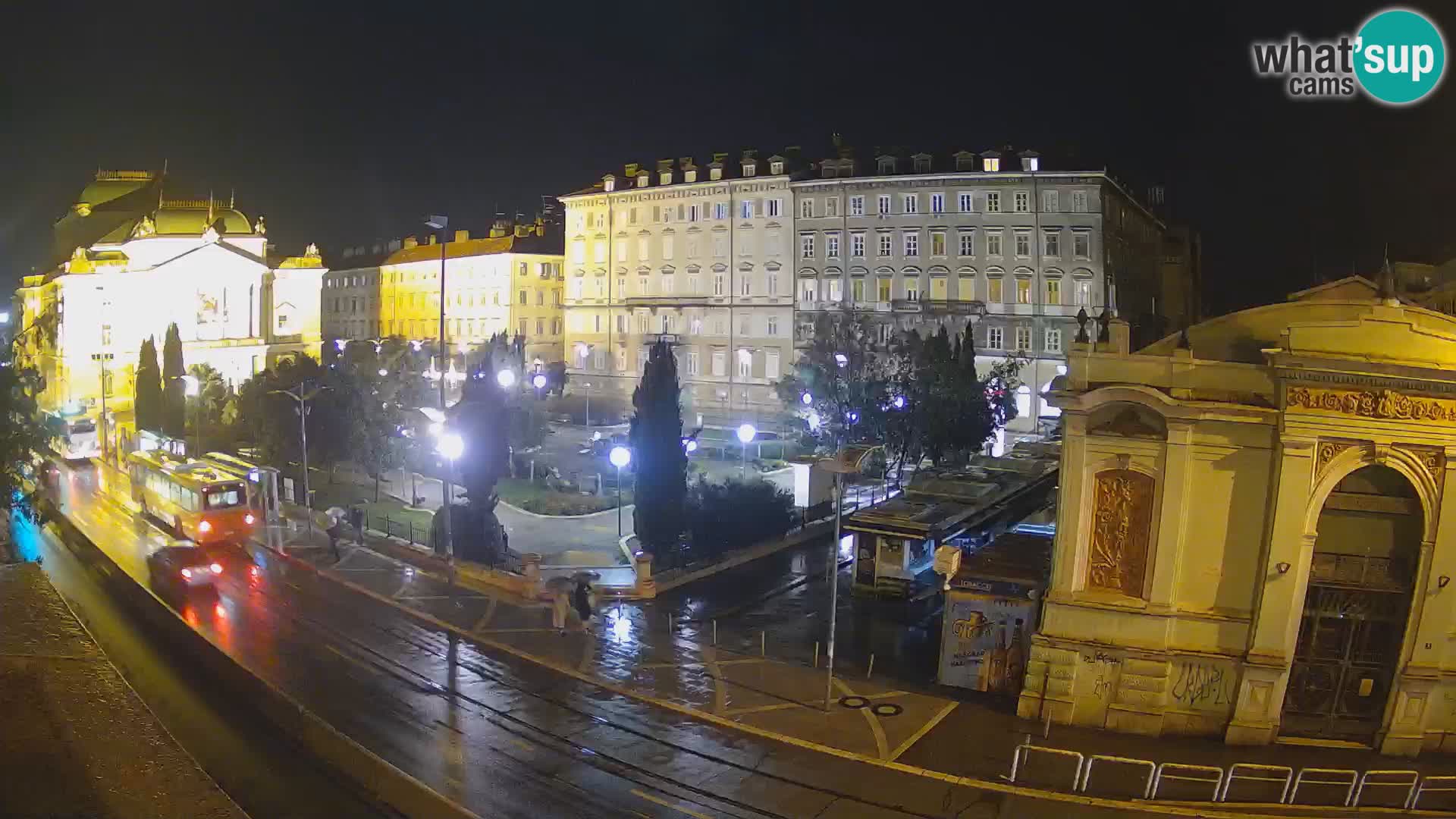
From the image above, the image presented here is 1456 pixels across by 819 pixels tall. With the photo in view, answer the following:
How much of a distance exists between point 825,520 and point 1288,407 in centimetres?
2070

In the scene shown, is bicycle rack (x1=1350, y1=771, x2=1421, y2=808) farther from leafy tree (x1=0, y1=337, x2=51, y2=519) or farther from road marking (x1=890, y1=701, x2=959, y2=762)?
leafy tree (x1=0, y1=337, x2=51, y2=519)

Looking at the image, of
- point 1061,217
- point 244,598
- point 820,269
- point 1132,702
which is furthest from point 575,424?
point 1132,702

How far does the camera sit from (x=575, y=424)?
63.4 meters

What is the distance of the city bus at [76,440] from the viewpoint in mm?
54312

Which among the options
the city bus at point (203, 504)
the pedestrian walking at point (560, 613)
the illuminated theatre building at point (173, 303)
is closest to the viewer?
the pedestrian walking at point (560, 613)

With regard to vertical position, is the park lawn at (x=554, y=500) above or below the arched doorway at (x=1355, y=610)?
below

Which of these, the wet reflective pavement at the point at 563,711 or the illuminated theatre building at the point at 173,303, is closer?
the wet reflective pavement at the point at 563,711

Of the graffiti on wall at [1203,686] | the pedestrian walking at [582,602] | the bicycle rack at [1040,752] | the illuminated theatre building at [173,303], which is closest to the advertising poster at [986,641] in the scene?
the bicycle rack at [1040,752]

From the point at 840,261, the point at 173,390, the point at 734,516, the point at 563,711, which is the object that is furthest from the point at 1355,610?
the point at 173,390

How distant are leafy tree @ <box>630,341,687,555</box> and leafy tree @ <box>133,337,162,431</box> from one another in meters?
33.0

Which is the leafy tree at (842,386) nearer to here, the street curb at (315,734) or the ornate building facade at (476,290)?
the street curb at (315,734)

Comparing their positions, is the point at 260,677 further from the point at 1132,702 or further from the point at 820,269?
the point at 820,269

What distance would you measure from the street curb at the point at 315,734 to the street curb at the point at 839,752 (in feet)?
15.2

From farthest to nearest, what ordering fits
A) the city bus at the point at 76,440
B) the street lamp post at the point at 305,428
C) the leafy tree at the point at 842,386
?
1. the city bus at the point at 76,440
2. the leafy tree at the point at 842,386
3. the street lamp post at the point at 305,428
